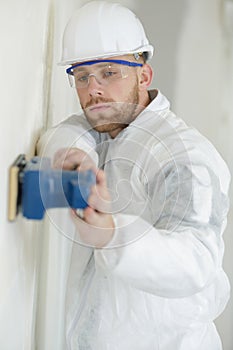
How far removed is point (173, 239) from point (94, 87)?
0.39 meters

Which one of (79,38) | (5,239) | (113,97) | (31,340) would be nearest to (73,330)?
(31,340)

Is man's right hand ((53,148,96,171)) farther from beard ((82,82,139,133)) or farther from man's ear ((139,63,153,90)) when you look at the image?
man's ear ((139,63,153,90))

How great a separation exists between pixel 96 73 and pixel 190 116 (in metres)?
0.79

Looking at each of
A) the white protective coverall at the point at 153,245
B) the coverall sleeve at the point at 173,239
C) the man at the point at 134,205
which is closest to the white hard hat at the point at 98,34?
the man at the point at 134,205

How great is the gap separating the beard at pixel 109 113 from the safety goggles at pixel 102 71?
0.13ft

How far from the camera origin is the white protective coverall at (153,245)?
100 centimetres

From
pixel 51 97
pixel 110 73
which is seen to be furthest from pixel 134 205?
pixel 51 97

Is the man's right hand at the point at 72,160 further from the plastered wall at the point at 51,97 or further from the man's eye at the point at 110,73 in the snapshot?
the man's eye at the point at 110,73

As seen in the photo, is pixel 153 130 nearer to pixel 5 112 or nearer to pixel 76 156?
pixel 76 156

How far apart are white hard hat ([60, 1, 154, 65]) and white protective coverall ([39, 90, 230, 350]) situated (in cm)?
15

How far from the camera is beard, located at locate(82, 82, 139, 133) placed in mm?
1218

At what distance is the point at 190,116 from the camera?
1.98 metres

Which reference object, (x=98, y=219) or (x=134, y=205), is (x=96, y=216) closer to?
(x=98, y=219)

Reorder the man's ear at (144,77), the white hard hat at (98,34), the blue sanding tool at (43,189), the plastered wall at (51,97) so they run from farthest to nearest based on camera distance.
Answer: the man's ear at (144,77)
the white hard hat at (98,34)
the plastered wall at (51,97)
the blue sanding tool at (43,189)
